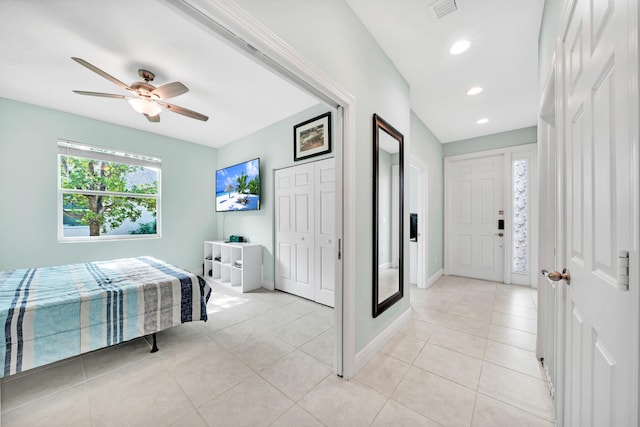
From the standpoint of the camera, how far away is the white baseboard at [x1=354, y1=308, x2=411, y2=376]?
179 centimetres

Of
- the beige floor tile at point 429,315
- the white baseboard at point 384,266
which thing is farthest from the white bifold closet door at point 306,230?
the beige floor tile at point 429,315

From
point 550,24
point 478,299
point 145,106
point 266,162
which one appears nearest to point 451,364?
point 478,299

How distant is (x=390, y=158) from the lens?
2.38 metres

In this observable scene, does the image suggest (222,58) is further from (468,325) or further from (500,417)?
(468,325)

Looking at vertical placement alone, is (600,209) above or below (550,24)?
below

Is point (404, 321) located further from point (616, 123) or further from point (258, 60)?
point (258, 60)

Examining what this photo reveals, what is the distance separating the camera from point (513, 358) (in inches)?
75.3

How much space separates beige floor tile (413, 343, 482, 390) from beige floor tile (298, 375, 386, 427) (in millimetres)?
A: 557

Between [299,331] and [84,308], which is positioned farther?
[299,331]

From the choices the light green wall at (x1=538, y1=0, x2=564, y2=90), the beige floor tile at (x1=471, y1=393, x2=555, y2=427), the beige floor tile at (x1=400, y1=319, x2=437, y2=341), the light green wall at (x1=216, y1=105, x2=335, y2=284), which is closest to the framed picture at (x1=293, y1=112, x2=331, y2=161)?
the light green wall at (x1=216, y1=105, x2=335, y2=284)

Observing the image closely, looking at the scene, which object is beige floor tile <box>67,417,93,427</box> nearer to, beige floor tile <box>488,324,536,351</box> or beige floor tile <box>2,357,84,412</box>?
beige floor tile <box>2,357,84,412</box>

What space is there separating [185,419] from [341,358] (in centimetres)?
100

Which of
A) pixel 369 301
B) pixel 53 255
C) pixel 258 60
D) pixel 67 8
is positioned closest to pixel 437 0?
pixel 258 60

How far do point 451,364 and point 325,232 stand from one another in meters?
1.88
